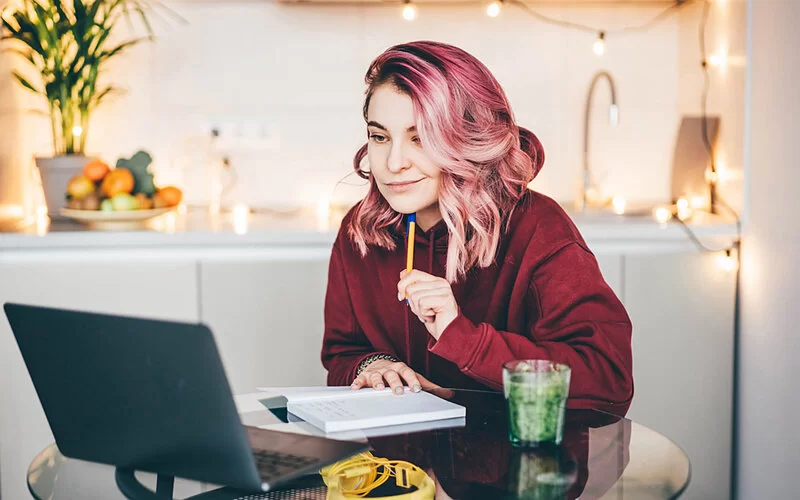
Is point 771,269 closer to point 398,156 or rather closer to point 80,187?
point 398,156

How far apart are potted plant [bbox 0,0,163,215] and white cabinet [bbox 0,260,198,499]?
0.36 m

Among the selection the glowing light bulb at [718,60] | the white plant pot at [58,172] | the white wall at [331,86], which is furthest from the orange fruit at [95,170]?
the glowing light bulb at [718,60]

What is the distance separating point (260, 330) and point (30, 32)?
109 centimetres

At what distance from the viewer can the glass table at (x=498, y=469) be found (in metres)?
1.13

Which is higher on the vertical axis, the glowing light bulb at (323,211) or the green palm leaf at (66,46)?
the green palm leaf at (66,46)

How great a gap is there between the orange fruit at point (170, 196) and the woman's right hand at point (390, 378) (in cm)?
130

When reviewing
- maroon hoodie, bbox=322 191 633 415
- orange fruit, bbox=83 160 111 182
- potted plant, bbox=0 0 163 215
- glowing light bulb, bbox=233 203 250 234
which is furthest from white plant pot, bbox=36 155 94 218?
maroon hoodie, bbox=322 191 633 415

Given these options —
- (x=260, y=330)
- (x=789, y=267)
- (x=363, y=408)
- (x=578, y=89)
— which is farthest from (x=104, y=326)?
(x=578, y=89)

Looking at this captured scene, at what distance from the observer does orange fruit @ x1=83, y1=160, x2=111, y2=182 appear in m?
2.68

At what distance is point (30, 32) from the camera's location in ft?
8.84

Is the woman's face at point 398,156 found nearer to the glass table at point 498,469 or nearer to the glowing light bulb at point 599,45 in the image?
the glass table at point 498,469

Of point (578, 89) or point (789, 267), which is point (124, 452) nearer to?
point (789, 267)

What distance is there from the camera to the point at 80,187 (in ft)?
8.68

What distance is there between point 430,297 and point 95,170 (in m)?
1.55
